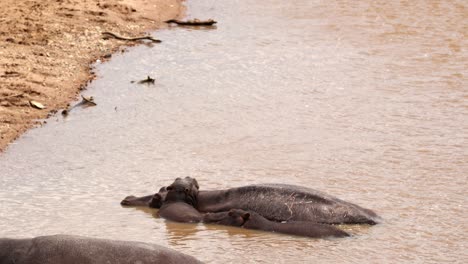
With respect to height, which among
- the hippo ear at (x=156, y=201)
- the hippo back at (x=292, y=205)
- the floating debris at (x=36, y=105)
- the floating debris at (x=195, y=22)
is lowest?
the hippo ear at (x=156, y=201)

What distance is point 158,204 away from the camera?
373 inches

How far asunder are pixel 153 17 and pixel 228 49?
2.83 m

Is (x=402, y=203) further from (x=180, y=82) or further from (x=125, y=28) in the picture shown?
(x=125, y=28)

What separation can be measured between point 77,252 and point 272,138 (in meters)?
4.74

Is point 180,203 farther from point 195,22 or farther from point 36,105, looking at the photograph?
point 195,22

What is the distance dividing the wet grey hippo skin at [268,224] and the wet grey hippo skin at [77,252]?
171 cm

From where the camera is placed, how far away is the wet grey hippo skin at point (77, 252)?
7.09 metres

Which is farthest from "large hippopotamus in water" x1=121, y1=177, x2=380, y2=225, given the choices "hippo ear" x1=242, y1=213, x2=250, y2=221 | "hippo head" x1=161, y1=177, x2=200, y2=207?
"hippo ear" x1=242, y1=213, x2=250, y2=221

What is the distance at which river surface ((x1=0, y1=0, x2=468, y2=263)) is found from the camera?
8883 mm

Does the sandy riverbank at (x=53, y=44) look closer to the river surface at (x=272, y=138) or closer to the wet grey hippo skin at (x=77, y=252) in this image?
the river surface at (x=272, y=138)

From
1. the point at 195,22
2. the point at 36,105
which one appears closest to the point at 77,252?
the point at 36,105

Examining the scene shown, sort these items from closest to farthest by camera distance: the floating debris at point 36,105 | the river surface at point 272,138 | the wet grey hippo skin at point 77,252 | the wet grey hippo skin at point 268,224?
the wet grey hippo skin at point 77,252 < the wet grey hippo skin at point 268,224 < the river surface at point 272,138 < the floating debris at point 36,105

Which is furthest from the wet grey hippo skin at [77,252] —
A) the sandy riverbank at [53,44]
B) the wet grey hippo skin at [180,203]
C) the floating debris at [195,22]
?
the floating debris at [195,22]

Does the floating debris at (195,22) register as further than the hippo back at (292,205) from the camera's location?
Yes
